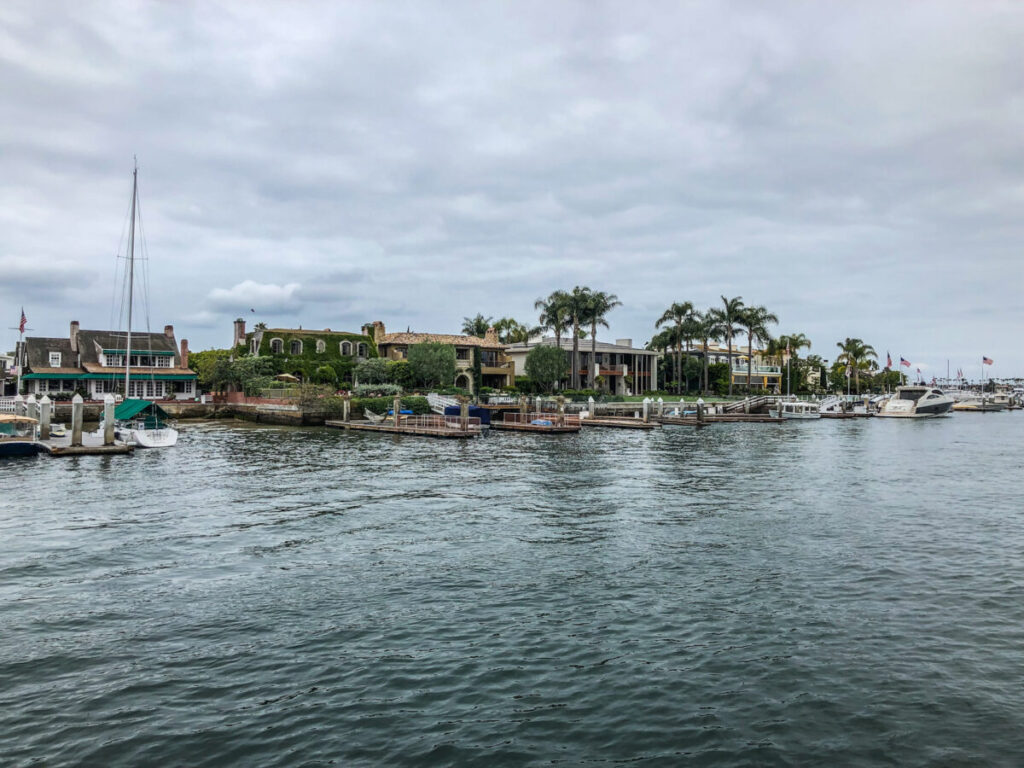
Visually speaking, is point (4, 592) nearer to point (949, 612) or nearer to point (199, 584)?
point (199, 584)

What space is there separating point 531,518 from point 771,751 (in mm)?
14580

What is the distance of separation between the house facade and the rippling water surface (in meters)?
55.1

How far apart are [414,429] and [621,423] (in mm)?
23857

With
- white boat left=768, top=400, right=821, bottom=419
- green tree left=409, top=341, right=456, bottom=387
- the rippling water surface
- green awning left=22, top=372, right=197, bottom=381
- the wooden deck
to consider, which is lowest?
the rippling water surface

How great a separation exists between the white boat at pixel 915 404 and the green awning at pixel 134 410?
9642 cm

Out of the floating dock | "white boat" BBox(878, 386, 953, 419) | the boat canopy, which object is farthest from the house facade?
"white boat" BBox(878, 386, 953, 419)

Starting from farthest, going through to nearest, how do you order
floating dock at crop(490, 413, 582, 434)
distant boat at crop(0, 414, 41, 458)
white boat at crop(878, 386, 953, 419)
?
1. white boat at crop(878, 386, 953, 419)
2. floating dock at crop(490, 413, 582, 434)
3. distant boat at crop(0, 414, 41, 458)

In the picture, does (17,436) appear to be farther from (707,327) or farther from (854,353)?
(854,353)

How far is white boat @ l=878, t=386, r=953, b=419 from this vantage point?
10019cm

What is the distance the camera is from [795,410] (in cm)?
9650

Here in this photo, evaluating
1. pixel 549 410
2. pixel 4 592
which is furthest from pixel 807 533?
pixel 549 410

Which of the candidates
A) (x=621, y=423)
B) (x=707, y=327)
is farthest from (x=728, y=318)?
(x=621, y=423)

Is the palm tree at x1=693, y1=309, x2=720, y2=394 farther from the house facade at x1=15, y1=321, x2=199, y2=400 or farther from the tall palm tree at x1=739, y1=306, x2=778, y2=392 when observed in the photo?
the house facade at x1=15, y1=321, x2=199, y2=400

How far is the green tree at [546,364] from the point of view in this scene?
294ft
